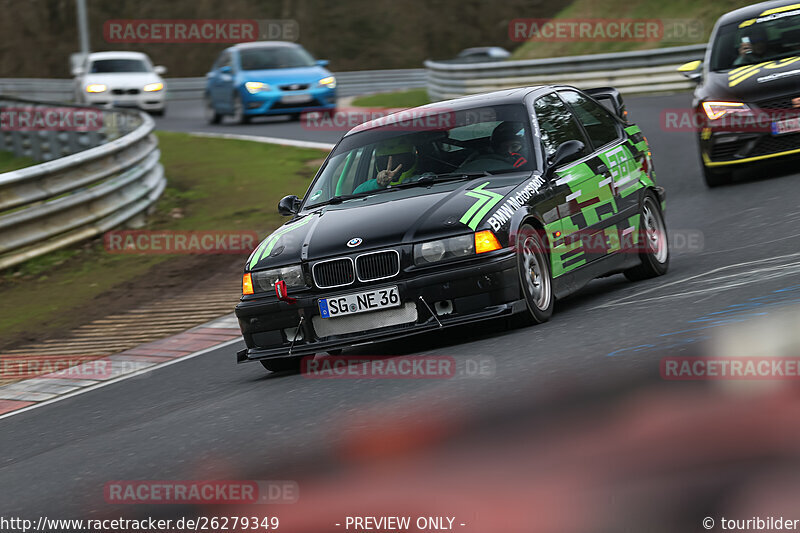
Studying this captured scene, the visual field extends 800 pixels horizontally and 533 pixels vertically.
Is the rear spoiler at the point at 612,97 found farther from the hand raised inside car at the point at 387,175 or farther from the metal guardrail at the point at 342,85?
the metal guardrail at the point at 342,85

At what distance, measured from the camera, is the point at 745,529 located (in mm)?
3480

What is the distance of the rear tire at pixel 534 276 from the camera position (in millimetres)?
7059

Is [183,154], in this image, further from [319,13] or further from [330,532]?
[319,13]

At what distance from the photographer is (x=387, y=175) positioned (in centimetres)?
809

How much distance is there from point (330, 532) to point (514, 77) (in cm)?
2299

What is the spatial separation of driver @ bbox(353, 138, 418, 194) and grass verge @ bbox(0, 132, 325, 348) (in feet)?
12.6

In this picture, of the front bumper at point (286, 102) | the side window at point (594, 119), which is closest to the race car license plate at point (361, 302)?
the side window at point (594, 119)

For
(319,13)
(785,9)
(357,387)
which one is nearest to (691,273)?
(357,387)

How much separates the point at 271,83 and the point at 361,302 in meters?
19.2

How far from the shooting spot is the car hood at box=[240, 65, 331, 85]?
25.4 m

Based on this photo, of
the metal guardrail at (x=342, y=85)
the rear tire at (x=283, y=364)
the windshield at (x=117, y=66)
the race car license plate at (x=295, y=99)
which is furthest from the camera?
the metal guardrail at (x=342, y=85)

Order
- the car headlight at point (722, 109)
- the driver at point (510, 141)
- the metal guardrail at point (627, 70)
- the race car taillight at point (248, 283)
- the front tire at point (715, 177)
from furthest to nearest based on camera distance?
the metal guardrail at point (627, 70) → the front tire at point (715, 177) → the car headlight at point (722, 109) → the driver at point (510, 141) → the race car taillight at point (248, 283)

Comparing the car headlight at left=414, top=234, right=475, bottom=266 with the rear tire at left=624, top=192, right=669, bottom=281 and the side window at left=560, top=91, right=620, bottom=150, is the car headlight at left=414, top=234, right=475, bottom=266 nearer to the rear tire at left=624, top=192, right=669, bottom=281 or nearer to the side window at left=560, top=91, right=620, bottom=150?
the side window at left=560, top=91, right=620, bottom=150

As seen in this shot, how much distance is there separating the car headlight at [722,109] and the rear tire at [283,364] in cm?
651
